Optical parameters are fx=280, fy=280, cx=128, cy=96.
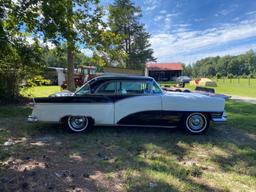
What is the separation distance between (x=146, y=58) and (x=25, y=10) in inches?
1704

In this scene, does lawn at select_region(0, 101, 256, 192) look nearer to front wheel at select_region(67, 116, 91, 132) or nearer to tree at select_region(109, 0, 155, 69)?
front wheel at select_region(67, 116, 91, 132)

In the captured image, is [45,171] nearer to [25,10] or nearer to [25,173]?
[25,173]

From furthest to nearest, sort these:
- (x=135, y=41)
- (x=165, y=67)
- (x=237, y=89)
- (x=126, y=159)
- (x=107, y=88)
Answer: (x=165, y=67) → (x=135, y=41) → (x=237, y=89) → (x=107, y=88) → (x=126, y=159)

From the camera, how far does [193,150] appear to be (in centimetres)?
561

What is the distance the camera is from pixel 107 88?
22.9ft

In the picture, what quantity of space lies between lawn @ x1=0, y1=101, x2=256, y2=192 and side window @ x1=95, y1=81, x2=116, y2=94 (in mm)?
1004

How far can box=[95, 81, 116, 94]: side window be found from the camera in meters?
6.95

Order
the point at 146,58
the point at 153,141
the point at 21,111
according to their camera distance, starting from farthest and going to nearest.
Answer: the point at 146,58 → the point at 21,111 → the point at 153,141

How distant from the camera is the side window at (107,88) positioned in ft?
22.8

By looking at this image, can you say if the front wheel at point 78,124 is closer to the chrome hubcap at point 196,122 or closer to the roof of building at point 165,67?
the chrome hubcap at point 196,122

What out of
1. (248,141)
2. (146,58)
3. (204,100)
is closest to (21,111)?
(204,100)

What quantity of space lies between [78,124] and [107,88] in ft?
3.77

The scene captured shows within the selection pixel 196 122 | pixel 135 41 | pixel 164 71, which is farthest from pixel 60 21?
pixel 164 71

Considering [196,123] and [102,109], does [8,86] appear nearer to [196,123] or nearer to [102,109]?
[102,109]
